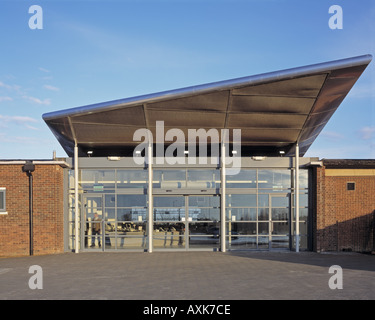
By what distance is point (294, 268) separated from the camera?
528 inches

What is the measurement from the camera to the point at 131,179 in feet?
62.2

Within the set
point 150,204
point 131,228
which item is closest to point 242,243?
point 150,204

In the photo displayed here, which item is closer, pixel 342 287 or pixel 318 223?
pixel 342 287

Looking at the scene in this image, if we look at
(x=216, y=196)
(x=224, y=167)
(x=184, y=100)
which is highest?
(x=184, y=100)

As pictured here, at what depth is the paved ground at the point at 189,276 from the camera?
9.45 meters

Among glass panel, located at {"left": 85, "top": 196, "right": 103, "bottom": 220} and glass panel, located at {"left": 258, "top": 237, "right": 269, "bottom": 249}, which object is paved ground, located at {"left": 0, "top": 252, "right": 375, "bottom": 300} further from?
glass panel, located at {"left": 85, "top": 196, "right": 103, "bottom": 220}

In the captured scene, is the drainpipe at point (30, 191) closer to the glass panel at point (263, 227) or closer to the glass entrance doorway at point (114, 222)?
the glass entrance doorway at point (114, 222)

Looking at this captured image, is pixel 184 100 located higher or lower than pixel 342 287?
higher

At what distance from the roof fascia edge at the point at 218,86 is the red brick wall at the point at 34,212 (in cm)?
306

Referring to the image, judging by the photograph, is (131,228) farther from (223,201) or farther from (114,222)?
(223,201)

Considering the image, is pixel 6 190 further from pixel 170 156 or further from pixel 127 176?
pixel 170 156

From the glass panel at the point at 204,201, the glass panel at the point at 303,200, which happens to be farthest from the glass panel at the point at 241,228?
the glass panel at the point at 303,200

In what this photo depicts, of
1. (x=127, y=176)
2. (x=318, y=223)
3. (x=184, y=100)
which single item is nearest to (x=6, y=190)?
(x=127, y=176)

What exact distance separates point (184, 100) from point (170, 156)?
4589 millimetres
